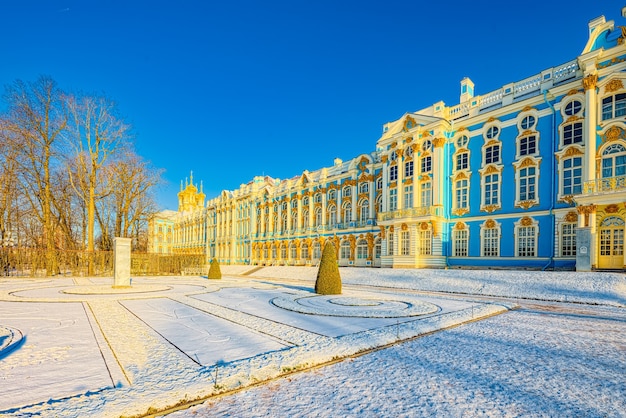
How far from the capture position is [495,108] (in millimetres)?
25406

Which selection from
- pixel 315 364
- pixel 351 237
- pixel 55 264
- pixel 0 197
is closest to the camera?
pixel 315 364

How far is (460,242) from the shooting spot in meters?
26.7

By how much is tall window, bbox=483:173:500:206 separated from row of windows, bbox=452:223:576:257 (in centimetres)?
209

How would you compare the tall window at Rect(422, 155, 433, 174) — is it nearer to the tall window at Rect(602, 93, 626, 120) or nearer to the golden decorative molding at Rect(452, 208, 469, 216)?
the golden decorative molding at Rect(452, 208, 469, 216)

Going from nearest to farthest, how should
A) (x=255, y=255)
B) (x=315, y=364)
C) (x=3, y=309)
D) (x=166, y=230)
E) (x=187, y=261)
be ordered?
(x=315, y=364), (x=3, y=309), (x=187, y=261), (x=255, y=255), (x=166, y=230)

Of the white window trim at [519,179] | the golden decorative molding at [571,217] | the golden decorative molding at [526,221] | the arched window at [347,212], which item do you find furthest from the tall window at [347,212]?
the golden decorative molding at [571,217]

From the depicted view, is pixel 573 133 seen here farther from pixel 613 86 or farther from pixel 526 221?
pixel 526 221

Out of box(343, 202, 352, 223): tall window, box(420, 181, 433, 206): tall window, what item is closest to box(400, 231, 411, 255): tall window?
box(420, 181, 433, 206): tall window

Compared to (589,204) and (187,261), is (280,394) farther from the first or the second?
(187,261)

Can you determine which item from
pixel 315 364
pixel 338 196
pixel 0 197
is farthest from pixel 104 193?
pixel 315 364

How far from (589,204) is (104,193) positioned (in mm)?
34691

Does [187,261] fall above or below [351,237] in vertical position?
below

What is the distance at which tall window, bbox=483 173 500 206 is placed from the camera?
24.9 m

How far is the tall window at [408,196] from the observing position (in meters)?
29.6
